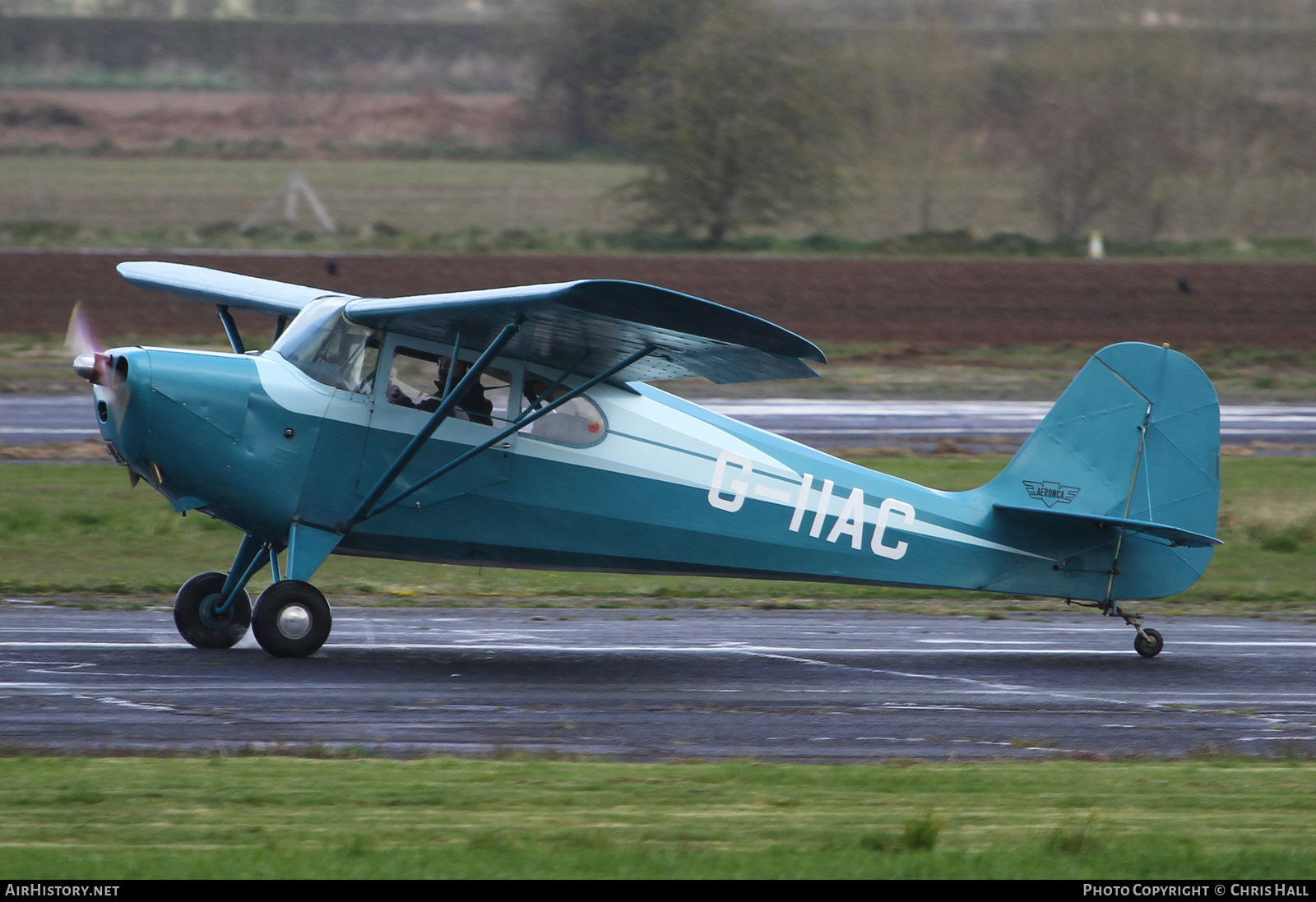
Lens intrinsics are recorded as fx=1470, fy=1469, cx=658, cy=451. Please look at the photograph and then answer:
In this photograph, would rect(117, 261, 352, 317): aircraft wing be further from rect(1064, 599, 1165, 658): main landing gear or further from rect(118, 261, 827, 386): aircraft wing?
rect(1064, 599, 1165, 658): main landing gear

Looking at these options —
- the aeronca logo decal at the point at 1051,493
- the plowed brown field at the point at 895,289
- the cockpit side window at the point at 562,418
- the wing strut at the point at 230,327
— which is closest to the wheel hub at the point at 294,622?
the cockpit side window at the point at 562,418

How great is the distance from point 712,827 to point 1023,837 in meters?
1.35

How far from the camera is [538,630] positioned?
41.6 feet

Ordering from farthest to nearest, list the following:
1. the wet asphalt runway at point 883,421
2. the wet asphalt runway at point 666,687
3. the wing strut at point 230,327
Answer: the wet asphalt runway at point 883,421
the wing strut at point 230,327
the wet asphalt runway at point 666,687

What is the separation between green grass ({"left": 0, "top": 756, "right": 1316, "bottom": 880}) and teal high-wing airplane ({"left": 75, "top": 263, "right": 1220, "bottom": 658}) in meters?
3.07

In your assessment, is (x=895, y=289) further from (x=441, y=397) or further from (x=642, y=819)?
(x=642, y=819)

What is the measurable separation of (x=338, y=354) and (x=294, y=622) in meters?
1.97

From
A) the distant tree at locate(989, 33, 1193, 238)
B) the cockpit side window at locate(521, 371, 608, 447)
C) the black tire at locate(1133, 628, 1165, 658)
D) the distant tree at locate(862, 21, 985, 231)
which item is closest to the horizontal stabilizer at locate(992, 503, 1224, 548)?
the black tire at locate(1133, 628, 1165, 658)

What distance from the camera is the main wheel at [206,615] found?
36.5 ft

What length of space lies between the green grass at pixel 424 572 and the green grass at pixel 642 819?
649cm

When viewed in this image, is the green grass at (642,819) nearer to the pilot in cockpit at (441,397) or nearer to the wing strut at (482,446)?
the wing strut at (482,446)

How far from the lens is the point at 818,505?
1148 cm
